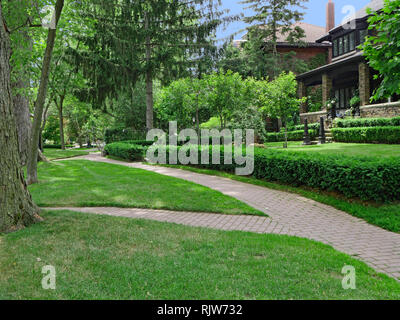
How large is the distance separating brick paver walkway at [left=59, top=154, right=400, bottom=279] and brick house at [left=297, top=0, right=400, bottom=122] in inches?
544

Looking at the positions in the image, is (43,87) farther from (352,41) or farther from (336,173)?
(352,41)

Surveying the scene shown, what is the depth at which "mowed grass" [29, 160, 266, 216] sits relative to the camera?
6918mm

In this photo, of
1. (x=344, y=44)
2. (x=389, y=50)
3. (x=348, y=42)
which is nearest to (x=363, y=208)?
(x=389, y=50)

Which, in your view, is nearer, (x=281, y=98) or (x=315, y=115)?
(x=281, y=98)

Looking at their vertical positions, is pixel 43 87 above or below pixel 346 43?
below

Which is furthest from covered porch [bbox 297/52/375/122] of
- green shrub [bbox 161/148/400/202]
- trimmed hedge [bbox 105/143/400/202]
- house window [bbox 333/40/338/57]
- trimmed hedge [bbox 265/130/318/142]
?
green shrub [bbox 161/148/400/202]

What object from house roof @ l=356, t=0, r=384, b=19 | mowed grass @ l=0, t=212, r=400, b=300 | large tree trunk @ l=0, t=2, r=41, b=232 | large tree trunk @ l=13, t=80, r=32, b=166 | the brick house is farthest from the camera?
house roof @ l=356, t=0, r=384, b=19

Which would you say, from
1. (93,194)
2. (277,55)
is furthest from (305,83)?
(93,194)

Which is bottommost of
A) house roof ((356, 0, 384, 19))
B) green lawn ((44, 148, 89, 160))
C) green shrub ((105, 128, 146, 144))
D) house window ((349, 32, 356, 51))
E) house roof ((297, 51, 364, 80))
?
green lawn ((44, 148, 89, 160))

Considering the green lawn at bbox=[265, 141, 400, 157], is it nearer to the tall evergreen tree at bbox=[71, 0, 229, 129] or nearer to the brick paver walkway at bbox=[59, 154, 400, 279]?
the brick paver walkway at bbox=[59, 154, 400, 279]

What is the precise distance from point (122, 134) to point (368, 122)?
60.9 ft

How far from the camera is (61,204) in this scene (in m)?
7.11

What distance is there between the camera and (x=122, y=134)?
25.8m

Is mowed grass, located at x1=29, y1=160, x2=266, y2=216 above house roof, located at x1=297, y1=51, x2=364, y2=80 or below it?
below
